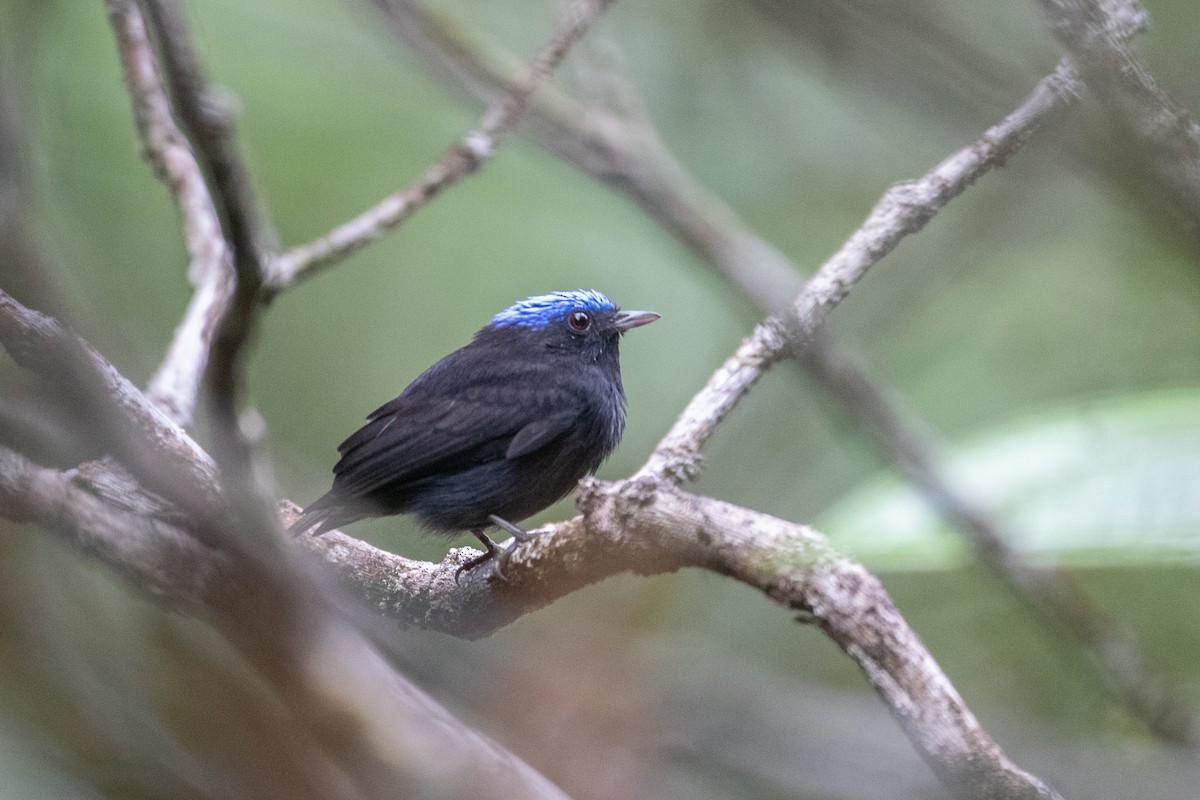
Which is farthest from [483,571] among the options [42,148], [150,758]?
[42,148]

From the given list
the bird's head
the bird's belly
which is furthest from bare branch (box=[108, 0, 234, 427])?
the bird's head

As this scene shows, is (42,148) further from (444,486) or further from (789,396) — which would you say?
(789,396)

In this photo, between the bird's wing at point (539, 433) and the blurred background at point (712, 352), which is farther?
the bird's wing at point (539, 433)

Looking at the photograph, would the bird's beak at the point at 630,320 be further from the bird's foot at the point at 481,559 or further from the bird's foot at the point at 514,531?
the bird's foot at the point at 481,559

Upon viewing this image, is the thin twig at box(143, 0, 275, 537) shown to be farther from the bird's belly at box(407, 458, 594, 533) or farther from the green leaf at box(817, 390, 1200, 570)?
the green leaf at box(817, 390, 1200, 570)

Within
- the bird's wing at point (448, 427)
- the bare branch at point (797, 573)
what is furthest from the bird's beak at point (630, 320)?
the bare branch at point (797, 573)

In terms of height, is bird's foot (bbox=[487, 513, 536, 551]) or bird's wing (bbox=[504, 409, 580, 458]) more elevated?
bird's wing (bbox=[504, 409, 580, 458])
